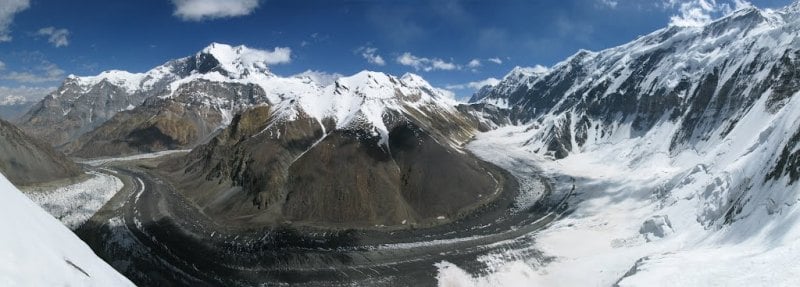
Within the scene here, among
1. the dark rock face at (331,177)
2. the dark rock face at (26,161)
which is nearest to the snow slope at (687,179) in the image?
the dark rock face at (331,177)

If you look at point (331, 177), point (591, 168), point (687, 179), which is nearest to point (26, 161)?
point (331, 177)

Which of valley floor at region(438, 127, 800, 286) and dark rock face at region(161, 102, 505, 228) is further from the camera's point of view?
dark rock face at region(161, 102, 505, 228)

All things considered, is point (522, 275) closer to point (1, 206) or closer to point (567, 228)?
point (567, 228)

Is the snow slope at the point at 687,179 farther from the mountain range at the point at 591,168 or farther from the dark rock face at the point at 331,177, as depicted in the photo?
the dark rock face at the point at 331,177

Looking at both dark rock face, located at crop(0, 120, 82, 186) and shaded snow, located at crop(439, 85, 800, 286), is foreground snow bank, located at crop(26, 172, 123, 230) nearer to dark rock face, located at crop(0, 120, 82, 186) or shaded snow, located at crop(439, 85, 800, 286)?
dark rock face, located at crop(0, 120, 82, 186)

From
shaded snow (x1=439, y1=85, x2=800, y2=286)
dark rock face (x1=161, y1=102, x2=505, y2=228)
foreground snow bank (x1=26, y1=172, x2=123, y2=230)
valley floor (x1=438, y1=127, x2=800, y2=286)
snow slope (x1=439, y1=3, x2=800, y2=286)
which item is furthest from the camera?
foreground snow bank (x1=26, y1=172, x2=123, y2=230)

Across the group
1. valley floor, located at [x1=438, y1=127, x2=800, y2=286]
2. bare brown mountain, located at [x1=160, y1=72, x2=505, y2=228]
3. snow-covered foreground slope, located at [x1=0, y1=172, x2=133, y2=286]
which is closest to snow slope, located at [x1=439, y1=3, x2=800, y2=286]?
valley floor, located at [x1=438, y1=127, x2=800, y2=286]

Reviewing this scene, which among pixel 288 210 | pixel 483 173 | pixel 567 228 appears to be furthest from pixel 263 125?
pixel 567 228
